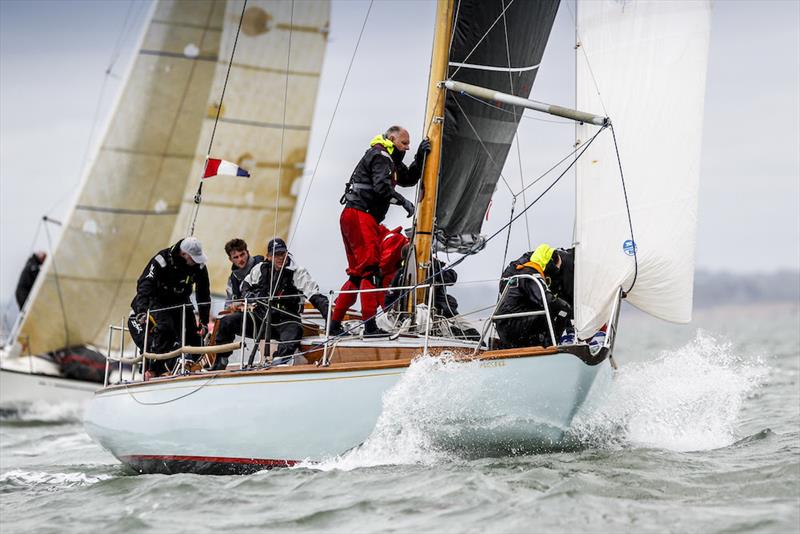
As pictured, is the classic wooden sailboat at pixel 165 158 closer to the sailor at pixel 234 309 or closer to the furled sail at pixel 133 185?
the furled sail at pixel 133 185

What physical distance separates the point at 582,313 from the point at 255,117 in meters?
10.8

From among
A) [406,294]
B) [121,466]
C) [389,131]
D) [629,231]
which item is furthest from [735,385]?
[121,466]

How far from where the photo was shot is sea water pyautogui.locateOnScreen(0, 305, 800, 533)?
20.6ft

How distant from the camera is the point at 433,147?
9398 mm

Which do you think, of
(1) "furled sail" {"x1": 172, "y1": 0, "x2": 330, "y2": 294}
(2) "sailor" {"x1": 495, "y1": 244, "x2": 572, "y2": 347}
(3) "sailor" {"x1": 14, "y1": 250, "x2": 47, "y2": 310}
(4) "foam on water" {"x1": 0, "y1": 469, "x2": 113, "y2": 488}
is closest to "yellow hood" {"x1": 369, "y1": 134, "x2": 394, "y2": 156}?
(2) "sailor" {"x1": 495, "y1": 244, "x2": 572, "y2": 347}

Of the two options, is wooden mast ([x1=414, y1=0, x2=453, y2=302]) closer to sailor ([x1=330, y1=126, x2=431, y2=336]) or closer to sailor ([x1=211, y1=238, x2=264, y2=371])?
sailor ([x1=330, y1=126, x2=431, y2=336])

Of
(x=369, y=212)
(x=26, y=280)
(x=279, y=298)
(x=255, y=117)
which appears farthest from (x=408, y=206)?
(x=26, y=280)

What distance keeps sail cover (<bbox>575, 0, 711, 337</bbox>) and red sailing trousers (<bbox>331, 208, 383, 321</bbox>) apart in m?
1.85

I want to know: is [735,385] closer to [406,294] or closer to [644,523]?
[406,294]

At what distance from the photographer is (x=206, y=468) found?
343 inches

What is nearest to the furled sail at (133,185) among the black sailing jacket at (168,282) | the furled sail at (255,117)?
the furled sail at (255,117)

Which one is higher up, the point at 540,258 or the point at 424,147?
the point at 424,147

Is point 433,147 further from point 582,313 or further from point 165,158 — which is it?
point 165,158

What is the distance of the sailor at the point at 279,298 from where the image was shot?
29.3 ft
